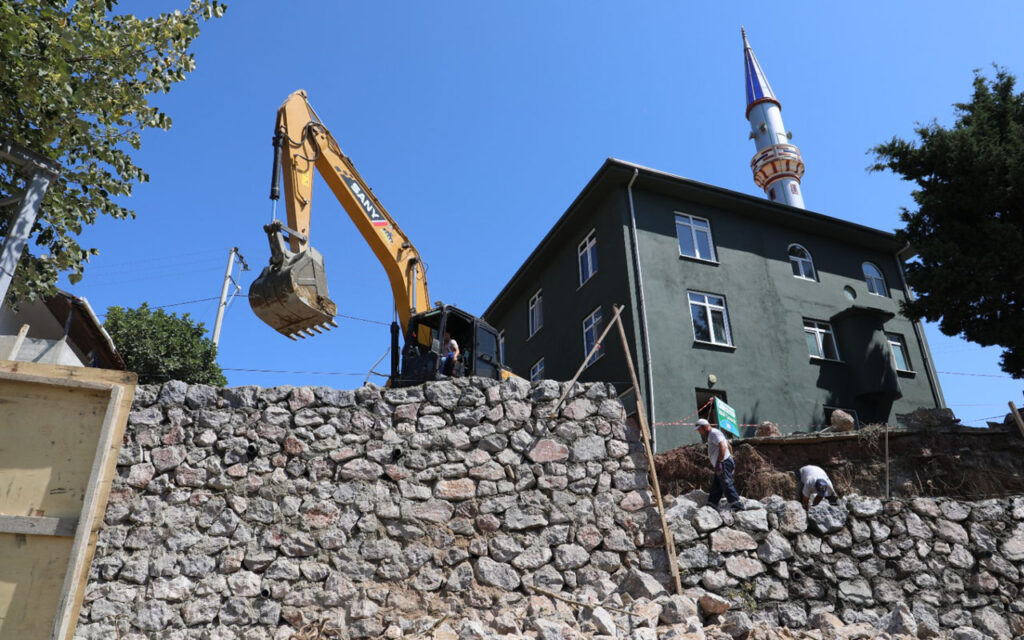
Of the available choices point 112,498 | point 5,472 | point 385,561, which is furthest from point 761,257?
point 5,472

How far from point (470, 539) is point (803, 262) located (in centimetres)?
1497

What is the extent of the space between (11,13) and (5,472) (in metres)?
5.36

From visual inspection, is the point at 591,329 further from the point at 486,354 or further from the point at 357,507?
the point at 357,507

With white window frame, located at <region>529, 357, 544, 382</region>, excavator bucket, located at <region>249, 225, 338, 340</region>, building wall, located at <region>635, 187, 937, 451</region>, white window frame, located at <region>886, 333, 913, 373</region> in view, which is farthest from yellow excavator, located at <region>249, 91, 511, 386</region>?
white window frame, located at <region>886, 333, 913, 373</region>

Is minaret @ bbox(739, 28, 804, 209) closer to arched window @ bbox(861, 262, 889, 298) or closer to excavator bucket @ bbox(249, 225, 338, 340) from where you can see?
arched window @ bbox(861, 262, 889, 298)

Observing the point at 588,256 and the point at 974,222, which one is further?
the point at 588,256

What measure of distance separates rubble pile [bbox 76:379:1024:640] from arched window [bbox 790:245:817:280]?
36.5 ft

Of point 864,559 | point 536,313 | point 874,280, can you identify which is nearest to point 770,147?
point 874,280

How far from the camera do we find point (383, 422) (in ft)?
29.9

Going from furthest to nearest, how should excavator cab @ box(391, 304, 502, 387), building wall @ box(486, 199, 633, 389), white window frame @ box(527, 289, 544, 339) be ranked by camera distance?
1. white window frame @ box(527, 289, 544, 339)
2. building wall @ box(486, 199, 633, 389)
3. excavator cab @ box(391, 304, 502, 387)

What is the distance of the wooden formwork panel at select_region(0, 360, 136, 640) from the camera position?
164 inches

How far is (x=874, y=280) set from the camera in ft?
68.0

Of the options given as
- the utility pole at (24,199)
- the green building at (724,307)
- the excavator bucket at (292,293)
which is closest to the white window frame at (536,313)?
the green building at (724,307)

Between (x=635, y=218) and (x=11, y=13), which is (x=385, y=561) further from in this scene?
(x=635, y=218)
